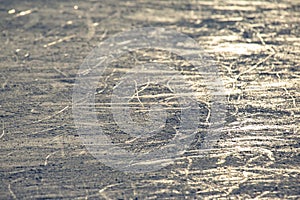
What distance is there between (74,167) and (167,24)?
4.05 ft

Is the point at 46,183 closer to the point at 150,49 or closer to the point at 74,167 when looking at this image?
the point at 74,167

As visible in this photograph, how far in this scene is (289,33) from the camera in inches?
127

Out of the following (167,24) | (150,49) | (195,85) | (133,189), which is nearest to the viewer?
(133,189)

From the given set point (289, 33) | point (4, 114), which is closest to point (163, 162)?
point (4, 114)

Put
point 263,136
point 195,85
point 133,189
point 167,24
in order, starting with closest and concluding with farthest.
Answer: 1. point 133,189
2. point 263,136
3. point 195,85
4. point 167,24

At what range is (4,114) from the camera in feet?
8.64

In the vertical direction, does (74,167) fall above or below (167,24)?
below

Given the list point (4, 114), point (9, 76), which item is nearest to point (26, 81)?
point (9, 76)

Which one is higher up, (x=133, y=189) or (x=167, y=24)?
(x=167, y=24)

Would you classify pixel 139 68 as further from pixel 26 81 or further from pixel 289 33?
pixel 289 33

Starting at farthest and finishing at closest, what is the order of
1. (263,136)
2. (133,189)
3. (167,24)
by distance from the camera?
(167,24) < (263,136) < (133,189)

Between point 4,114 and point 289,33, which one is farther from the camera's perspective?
point 289,33

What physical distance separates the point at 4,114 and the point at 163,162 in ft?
2.53

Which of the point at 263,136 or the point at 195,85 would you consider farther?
the point at 195,85
